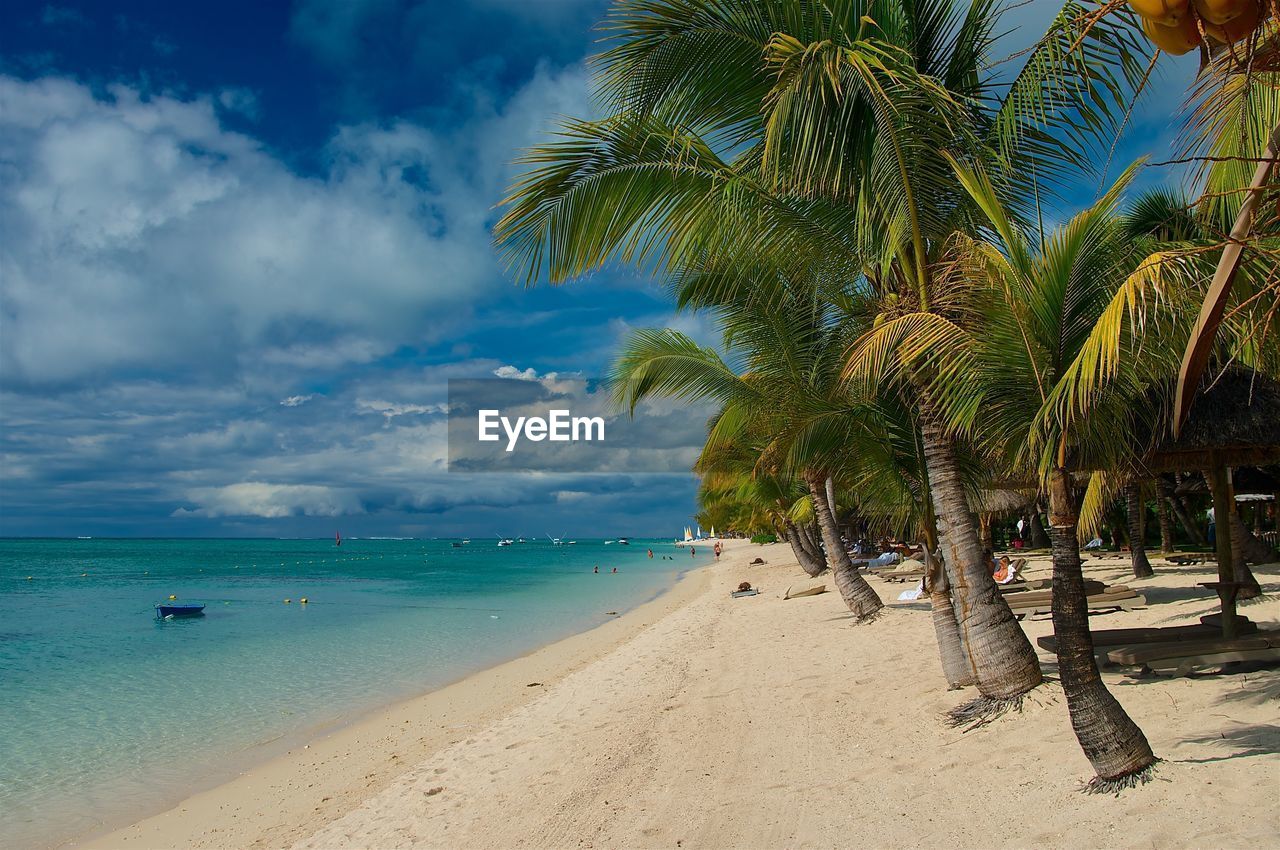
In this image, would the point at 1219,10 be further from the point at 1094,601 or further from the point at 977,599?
the point at 1094,601

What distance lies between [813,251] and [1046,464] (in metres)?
2.49

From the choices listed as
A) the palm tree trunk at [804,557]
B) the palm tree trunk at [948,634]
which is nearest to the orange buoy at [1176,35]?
the palm tree trunk at [948,634]

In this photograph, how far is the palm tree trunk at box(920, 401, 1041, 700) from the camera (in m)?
5.23

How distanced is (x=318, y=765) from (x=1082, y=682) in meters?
7.44

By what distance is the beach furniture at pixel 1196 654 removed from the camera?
549 cm

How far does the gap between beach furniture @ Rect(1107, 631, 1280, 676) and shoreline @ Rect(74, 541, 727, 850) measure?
6242mm

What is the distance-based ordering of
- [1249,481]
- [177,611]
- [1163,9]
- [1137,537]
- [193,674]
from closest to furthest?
[1163,9], [1137,537], [193,674], [1249,481], [177,611]

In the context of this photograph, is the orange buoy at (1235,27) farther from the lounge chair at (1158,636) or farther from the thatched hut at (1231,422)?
the lounge chair at (1158,636)

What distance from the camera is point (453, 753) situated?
753 cm

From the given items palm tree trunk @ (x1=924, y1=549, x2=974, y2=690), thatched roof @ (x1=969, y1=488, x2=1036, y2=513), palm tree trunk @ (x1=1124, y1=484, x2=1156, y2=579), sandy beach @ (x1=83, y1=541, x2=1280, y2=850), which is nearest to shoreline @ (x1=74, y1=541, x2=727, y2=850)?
sandy beach @ (x1=83, y1=541, x2=1280, y2=850)

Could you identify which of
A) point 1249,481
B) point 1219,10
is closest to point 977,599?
point 1219,10

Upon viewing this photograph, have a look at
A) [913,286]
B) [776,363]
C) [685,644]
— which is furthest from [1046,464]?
[685,644]

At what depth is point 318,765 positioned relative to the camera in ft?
27.0

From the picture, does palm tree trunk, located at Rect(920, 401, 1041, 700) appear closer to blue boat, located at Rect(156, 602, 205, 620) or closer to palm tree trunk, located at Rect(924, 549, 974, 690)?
palm tree trunk, located at Rect(924, 549, 974, 690)
